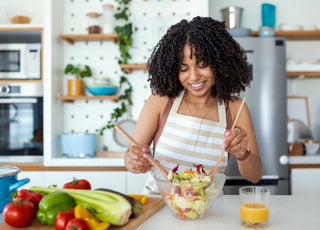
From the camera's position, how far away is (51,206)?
93 cm

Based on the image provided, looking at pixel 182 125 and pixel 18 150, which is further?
pixel 18 150

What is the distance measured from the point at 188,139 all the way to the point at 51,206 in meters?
0.81

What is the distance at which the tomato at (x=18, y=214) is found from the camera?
35.8 inches

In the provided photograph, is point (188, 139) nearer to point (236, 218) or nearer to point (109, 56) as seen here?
point (236, 218)

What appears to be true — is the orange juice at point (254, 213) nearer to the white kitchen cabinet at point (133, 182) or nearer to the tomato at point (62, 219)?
the tomato at point (62, 219)

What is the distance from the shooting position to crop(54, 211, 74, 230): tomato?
0.86 meters

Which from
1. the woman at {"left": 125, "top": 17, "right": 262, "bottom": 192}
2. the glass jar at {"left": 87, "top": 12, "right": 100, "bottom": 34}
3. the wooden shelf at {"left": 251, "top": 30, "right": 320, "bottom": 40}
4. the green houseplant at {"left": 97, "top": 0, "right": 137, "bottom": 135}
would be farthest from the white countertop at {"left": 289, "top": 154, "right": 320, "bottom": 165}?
the glass jar at {"left": 87, "top": 12, "right": 100, "bottom": 34}

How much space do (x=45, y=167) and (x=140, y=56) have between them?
4.18 ft

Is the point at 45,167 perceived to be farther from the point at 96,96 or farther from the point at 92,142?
the point at 96,96

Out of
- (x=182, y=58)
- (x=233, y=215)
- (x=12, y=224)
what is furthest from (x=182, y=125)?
(x=12, y=224)

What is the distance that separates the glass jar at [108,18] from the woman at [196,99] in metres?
1.51

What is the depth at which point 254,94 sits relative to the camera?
2.71 m

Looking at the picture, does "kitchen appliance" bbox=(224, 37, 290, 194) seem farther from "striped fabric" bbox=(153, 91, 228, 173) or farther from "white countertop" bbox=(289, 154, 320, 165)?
"striped fabric" bbox=(153, 91, 228, 173)

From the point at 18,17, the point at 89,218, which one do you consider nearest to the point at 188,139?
the point at 89,218
